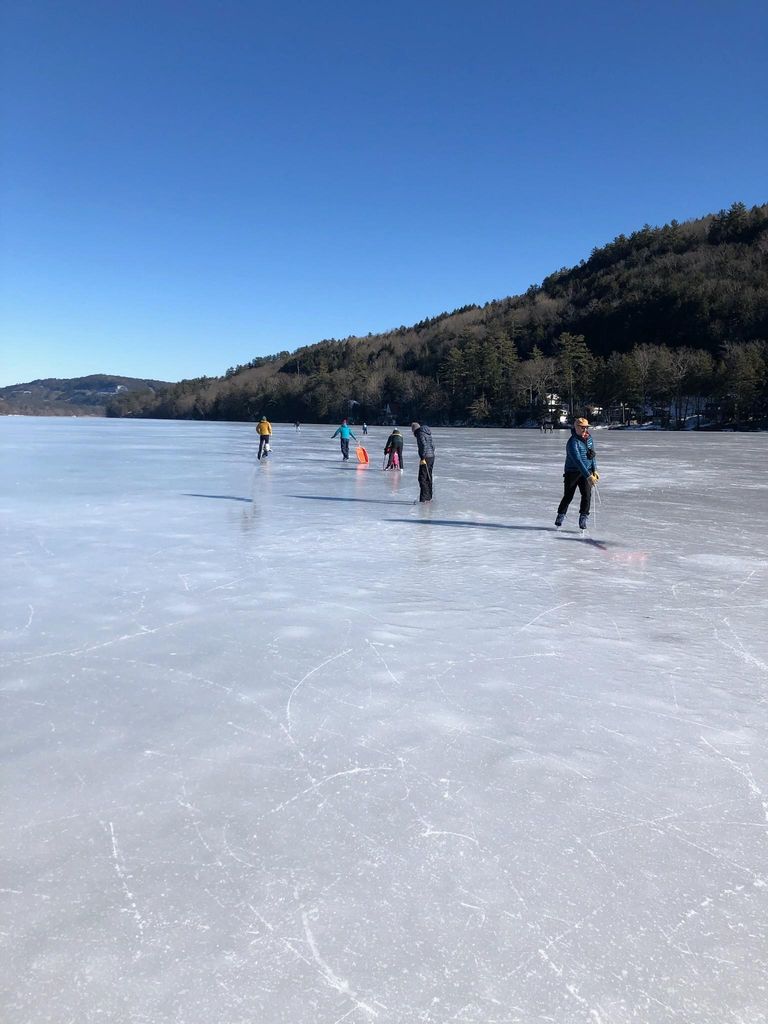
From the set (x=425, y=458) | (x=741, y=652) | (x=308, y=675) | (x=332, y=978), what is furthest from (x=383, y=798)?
(x=425, y=458)

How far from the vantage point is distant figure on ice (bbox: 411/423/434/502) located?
10672 millimetres

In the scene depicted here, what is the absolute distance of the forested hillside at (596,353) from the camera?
2648 inches

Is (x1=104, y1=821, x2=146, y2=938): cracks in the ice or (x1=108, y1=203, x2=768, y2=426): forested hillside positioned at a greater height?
(x1=108, y1=203, x2=768, y2=426): forested hillside

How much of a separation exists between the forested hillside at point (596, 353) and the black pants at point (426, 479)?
180 ft

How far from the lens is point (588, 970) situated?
5.54ft

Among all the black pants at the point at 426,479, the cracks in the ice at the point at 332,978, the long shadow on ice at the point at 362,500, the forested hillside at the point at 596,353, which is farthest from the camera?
the forested hillside at the point at 596,353

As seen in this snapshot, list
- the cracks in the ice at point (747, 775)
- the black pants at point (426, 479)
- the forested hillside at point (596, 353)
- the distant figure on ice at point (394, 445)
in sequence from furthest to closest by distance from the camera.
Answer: the forested hillside at point (596, 353), the distant figure on ice at point (394, 445), the black pants at point (426, 479), the cracks in the ice at point (747, 775)

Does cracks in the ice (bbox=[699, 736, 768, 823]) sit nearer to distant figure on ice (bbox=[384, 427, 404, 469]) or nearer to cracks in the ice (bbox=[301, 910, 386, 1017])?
cracks in the ice (bbox=[301, 910, 386, 1017])

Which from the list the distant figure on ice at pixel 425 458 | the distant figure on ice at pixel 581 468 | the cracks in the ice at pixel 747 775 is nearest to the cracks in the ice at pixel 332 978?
the cracks in the ice at pixel 747 775

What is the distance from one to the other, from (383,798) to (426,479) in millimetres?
8680

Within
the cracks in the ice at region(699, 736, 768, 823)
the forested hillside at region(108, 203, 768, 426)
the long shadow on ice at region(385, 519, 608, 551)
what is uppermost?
the forested hillside at region(108, 203, 768, 426)

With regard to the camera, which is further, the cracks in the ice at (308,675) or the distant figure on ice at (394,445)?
the distant figure on ice at (394,445)

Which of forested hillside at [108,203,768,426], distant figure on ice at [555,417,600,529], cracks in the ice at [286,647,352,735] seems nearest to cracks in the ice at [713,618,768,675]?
cracks in the ice at [286,647,352,735]

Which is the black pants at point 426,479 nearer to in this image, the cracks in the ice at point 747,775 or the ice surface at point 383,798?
the ice surface at point 383,798
